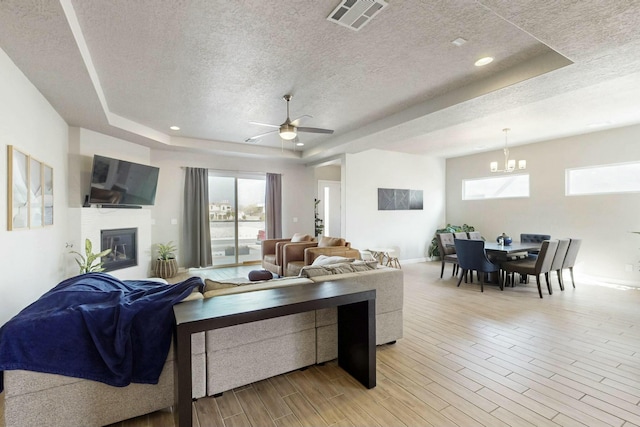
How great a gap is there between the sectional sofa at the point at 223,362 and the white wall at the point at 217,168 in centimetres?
467

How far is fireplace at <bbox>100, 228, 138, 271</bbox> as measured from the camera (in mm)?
5062

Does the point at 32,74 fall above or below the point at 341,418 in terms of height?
above

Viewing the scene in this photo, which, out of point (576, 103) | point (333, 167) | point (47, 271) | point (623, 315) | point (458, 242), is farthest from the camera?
point (333, 167)

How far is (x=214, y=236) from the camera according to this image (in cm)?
695

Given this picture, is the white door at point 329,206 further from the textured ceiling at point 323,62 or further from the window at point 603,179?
the window at point 603,179

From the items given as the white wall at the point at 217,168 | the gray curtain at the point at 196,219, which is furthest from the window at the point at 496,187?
the gray curtain at the point at 196,219

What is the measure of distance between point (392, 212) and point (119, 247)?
6.08 m

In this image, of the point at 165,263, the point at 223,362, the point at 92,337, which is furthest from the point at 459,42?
the point at 165,263

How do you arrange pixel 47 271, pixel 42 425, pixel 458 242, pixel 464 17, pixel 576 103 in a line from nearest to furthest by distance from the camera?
pixel 42 425
pixel 464 17
pixel 47 271
pixel 576 103
pixel 458 242

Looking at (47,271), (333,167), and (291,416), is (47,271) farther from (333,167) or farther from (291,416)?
(333,167)

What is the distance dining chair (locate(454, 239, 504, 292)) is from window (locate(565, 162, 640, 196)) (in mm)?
2725

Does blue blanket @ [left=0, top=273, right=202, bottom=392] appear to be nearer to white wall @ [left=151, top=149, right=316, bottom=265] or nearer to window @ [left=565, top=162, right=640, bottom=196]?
white wall @ [left=151, top=149, right=316, bottom=265]

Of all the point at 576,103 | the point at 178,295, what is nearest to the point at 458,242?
the point at 576,103

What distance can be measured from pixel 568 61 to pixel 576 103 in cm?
203
